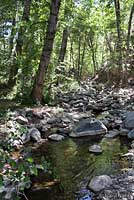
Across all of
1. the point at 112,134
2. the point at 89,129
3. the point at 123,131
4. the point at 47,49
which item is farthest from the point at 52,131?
the point at 47,49

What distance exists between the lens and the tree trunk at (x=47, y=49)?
41.6 ft

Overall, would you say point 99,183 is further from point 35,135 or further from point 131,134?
point 131,134

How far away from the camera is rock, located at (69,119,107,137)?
33.7ft

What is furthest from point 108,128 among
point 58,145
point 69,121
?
point 58,145

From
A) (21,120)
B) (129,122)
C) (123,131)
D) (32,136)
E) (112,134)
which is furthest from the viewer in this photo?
(129,122)

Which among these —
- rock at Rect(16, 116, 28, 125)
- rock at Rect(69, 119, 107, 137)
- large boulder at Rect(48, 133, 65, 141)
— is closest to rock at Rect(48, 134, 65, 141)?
large boulder at Rect(48, 133, 65, 141)

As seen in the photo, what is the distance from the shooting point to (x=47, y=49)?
1284cm

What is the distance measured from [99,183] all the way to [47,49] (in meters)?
7.61

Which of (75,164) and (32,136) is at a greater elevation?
(32,136)

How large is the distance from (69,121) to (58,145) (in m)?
2.82

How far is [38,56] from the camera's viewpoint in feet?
47.0

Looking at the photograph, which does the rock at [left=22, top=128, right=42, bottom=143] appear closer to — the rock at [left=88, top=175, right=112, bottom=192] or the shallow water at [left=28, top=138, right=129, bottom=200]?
the shallow water at [left=28, top=138, right=129, bottom=200]

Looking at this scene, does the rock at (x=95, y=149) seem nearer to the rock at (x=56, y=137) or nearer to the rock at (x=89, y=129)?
the rock at (x=56, y=137)

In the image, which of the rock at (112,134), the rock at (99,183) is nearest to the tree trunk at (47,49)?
the rock at (112,134)
